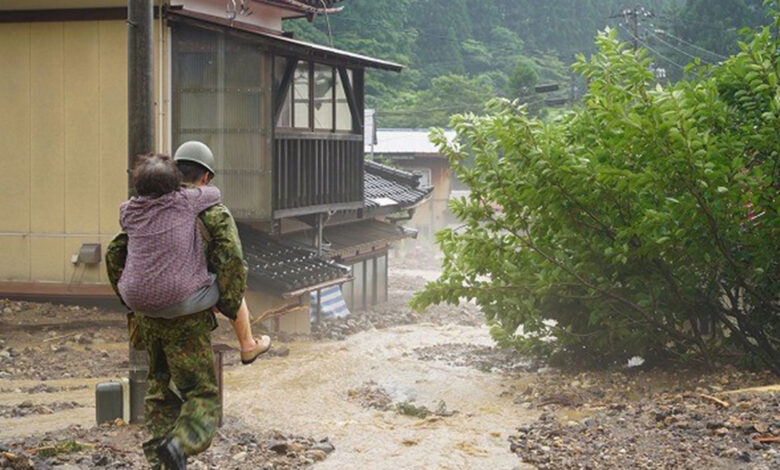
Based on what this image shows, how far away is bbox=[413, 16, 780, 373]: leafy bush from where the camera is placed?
10703 millimetres

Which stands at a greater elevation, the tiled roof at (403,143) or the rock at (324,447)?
the tiled roof at (403,143)

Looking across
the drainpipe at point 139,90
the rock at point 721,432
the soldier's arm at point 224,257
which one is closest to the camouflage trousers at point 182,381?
the soldier's arm at point 224,257

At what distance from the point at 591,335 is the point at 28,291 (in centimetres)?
956

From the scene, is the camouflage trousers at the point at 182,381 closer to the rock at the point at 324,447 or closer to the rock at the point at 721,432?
the rock at the point at 324,447

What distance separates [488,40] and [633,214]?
52.6m

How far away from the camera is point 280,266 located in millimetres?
18766

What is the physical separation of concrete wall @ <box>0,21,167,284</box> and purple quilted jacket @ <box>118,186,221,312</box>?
38.2 ft

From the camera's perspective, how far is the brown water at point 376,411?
903 cm

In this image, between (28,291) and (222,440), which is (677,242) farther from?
(28,291)

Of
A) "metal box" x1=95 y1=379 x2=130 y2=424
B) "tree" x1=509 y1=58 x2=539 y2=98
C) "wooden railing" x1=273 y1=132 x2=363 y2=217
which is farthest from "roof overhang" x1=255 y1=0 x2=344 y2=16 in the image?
"tree" x1=509 y1=58 x2=539 y2=98

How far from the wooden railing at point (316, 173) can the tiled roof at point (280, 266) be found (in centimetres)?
77

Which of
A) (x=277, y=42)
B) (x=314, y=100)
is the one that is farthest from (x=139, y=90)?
(x=314, y=100)

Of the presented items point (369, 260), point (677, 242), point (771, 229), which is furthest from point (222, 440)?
point (369, 260)

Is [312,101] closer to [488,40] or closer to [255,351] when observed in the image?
[255,351]
